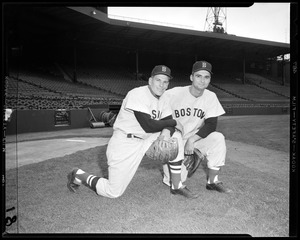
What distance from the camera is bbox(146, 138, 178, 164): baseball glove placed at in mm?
2135

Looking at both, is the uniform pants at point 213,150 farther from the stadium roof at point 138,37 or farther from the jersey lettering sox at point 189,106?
the stadium roof at point 138,37

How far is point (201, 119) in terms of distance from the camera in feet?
8.86

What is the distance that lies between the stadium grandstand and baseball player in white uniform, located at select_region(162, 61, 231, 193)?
641 cm

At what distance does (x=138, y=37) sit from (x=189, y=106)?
13.3 m

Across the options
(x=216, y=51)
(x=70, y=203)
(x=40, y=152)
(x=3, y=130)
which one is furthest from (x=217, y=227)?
(x=216, y=51)

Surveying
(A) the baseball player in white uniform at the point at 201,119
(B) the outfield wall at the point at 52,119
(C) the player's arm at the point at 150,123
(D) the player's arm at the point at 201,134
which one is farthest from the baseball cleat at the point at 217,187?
(B) the outfield wall at the point at 52,119

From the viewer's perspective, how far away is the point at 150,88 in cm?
233

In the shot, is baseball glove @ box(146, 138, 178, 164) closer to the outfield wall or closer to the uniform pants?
the uniform pants

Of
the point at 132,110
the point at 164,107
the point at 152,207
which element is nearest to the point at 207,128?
the point at 164,107

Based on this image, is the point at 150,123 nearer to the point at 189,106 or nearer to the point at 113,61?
the point at 189,106

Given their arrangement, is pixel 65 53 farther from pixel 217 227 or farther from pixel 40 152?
pixel 217 227

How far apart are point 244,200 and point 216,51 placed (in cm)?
1632

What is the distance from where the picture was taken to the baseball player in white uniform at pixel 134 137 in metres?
2.13

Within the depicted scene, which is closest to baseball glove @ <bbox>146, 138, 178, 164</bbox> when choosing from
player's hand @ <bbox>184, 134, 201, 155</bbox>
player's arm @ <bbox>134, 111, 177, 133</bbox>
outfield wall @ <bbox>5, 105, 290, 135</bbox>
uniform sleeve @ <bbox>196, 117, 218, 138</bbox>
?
player's arm @ <bbox>134, 111, 177, 133</bbox>
